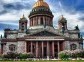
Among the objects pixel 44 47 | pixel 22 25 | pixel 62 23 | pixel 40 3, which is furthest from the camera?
pixel 40 3

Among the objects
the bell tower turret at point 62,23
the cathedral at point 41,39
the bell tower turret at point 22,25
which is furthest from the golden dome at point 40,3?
the bell tower turret at point 22,25

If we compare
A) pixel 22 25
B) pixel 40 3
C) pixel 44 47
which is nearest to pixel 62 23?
pixel 44 47

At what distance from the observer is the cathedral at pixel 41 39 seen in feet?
265

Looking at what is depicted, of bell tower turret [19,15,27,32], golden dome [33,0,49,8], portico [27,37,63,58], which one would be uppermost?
golden dome [33,0,49,8]

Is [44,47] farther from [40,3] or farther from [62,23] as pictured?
[40,3]

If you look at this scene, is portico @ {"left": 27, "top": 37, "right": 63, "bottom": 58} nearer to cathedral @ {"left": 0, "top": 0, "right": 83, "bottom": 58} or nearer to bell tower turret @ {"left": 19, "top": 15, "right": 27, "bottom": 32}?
cathedral @ {"left": 0, "top": 0, "right": 83, "bottom": 58}

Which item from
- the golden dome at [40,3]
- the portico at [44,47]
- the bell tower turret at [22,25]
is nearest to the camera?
the portico at [44,47]

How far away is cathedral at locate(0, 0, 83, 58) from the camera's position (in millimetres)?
Result: 80750

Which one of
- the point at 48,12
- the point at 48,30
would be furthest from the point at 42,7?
the point at 48,30

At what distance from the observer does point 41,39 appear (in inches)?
3174

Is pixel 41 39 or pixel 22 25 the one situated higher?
pixel 22 25

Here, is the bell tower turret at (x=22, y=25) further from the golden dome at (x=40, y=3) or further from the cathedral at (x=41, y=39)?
the golden dome at (x=40, y=3)

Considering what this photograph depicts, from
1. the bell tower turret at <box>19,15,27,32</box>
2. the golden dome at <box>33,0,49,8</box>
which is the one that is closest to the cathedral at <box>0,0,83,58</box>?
the bell tower turret at <box>19,15,27,32</box>

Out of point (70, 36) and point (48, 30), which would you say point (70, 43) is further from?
point (48, 30)
